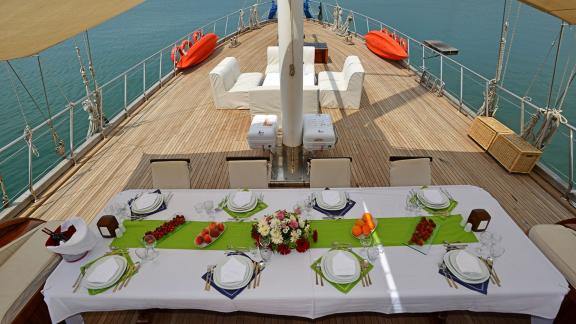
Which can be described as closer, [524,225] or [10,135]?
[524,225]

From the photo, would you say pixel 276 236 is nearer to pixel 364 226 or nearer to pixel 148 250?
pixel 364 226

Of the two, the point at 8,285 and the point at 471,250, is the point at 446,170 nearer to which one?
the point at 471,250

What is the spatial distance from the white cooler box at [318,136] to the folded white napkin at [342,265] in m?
2.98

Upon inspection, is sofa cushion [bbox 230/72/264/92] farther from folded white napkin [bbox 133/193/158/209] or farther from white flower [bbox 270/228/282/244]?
white flower [bbox 270/228/282/244]

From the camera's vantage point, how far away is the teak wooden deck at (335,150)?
5.06 m

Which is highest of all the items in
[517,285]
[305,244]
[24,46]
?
[24,46]

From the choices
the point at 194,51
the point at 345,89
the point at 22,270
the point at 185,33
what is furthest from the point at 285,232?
the point at 185,33

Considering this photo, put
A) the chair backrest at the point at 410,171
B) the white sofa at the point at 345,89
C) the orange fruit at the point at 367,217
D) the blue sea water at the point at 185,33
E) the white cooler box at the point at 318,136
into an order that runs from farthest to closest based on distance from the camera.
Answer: the blue sea water at the point at 185,33
the white sofa at the point at 345,89
the white cooler box at the point at 318,136
the chair backrest at the point at 410,171
the orange fruit at the point at 367,217

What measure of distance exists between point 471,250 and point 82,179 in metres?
6.13

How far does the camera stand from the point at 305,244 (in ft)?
9.78

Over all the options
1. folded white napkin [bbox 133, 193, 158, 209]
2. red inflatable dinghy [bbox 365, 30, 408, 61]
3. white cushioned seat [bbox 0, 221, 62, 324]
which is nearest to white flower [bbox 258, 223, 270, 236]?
folded white napkin [bbox 133, 193, 158, 209]

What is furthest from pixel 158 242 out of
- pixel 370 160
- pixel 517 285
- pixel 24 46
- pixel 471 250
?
pixel 370 160

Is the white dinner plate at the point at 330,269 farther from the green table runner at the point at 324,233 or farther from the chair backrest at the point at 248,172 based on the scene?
the chair backrest at the point at 248,172

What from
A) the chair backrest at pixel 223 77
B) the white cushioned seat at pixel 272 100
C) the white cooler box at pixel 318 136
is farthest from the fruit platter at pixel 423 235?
the chair backrest at pixel 223 77
